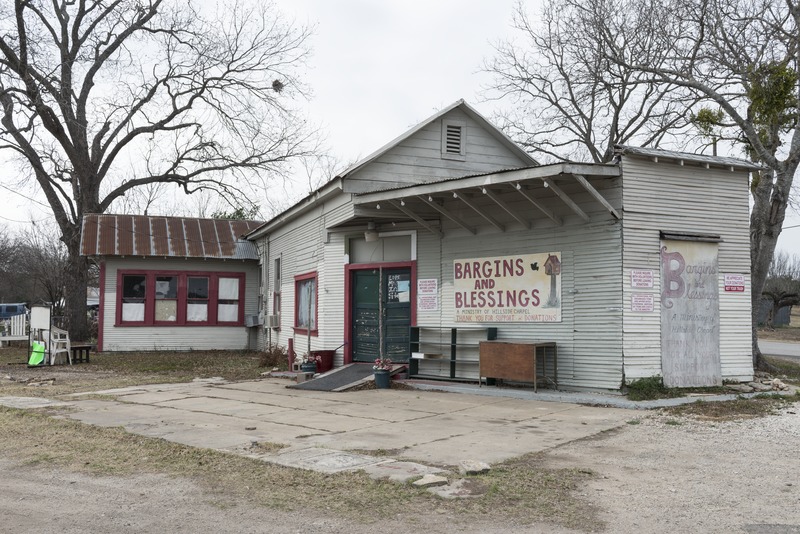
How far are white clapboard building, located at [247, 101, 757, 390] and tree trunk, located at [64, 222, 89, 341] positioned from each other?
14917mm

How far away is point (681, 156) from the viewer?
11992 millimetres

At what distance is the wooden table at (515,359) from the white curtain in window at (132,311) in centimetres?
1589

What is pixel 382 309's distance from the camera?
50.7 feet

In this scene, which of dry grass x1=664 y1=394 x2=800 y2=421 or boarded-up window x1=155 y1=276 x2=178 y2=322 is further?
boarded-up window x1=155 y1=276 x2=178 y2=322

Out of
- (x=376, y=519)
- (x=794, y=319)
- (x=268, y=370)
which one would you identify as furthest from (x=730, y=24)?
(x=794, y=319)

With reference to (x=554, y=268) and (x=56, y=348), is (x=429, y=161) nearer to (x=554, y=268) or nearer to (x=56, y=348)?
(x=554, y=268)

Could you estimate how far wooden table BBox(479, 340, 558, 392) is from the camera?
479 inches

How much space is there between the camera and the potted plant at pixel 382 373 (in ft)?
45.8

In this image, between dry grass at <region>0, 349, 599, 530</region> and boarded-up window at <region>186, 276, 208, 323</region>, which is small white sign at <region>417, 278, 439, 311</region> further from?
boarded-up window at <region>186, 276, 208, 323</region>

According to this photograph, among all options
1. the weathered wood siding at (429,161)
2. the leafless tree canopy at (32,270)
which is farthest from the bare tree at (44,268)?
the weathered wood siding at (429,161)

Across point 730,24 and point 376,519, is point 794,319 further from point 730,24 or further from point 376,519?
point 376,519

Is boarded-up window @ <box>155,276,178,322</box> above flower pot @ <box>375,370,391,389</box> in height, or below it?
above

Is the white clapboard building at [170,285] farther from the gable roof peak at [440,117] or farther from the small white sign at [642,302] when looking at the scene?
the small white sign at [642,302]

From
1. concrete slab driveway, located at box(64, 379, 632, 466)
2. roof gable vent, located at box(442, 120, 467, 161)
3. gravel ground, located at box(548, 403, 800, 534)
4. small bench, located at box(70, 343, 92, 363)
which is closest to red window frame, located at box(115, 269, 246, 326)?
small bench, located at box(70, 343, 92, 363)
